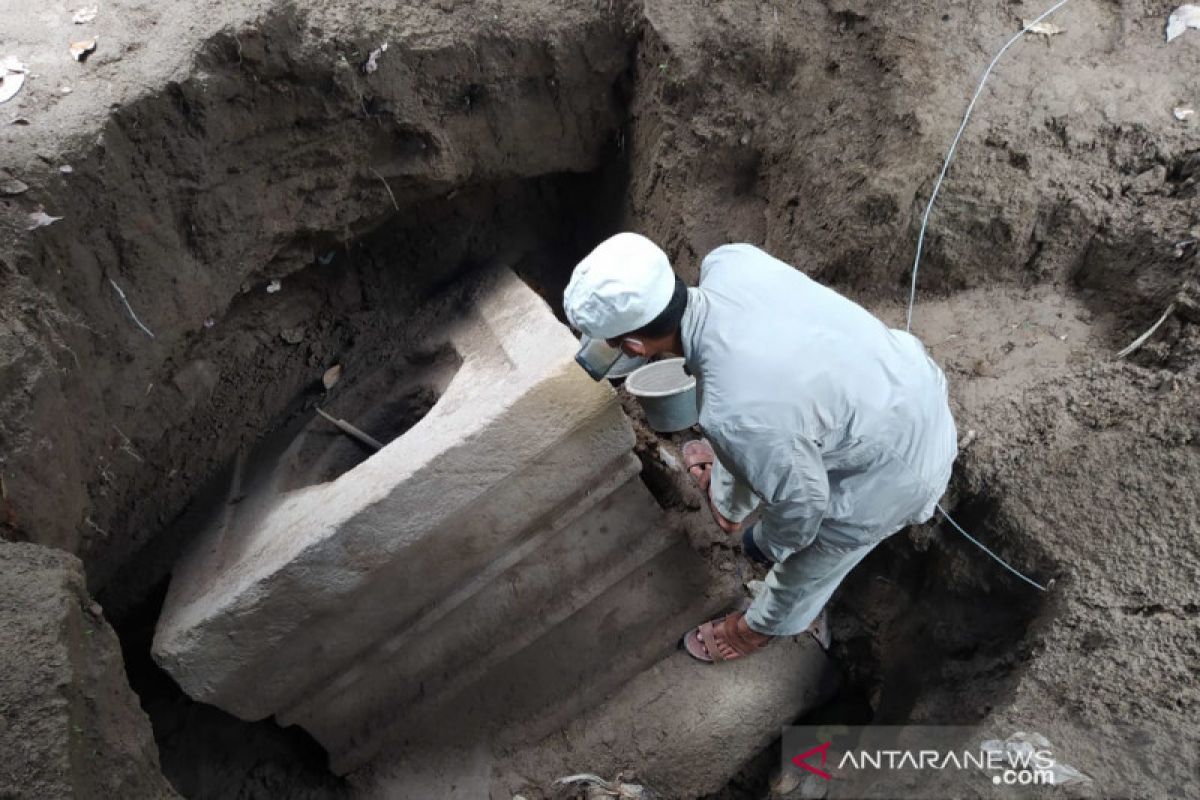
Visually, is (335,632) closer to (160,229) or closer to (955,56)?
(160,229)

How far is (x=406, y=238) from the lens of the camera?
348 centimetres

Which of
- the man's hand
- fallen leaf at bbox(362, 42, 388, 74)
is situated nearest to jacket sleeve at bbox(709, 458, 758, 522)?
the man's hand

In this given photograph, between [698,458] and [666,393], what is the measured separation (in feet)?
2.64

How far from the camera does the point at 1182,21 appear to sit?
306cm

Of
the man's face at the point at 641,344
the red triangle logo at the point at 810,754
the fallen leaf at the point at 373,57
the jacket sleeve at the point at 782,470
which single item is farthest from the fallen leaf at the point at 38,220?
the red triangle logo at the point at 810,754

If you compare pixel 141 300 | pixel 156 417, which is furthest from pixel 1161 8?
pixel 156 417

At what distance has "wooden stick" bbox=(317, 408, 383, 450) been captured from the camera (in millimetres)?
3256

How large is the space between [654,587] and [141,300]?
2.13 metres

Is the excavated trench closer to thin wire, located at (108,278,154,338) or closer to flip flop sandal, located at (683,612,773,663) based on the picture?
flip flop sandal, located at (683,612,773,663)

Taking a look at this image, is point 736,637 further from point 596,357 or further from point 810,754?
point 596,357

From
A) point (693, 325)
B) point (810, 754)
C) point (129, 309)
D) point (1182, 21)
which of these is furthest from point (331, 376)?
point (1182, 21)

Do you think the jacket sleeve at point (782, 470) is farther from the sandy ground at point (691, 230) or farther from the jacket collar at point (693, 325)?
the sandy ground at point (691, 230)

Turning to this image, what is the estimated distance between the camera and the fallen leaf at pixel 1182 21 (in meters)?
3.05

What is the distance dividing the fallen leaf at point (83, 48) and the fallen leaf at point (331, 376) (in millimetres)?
1449
